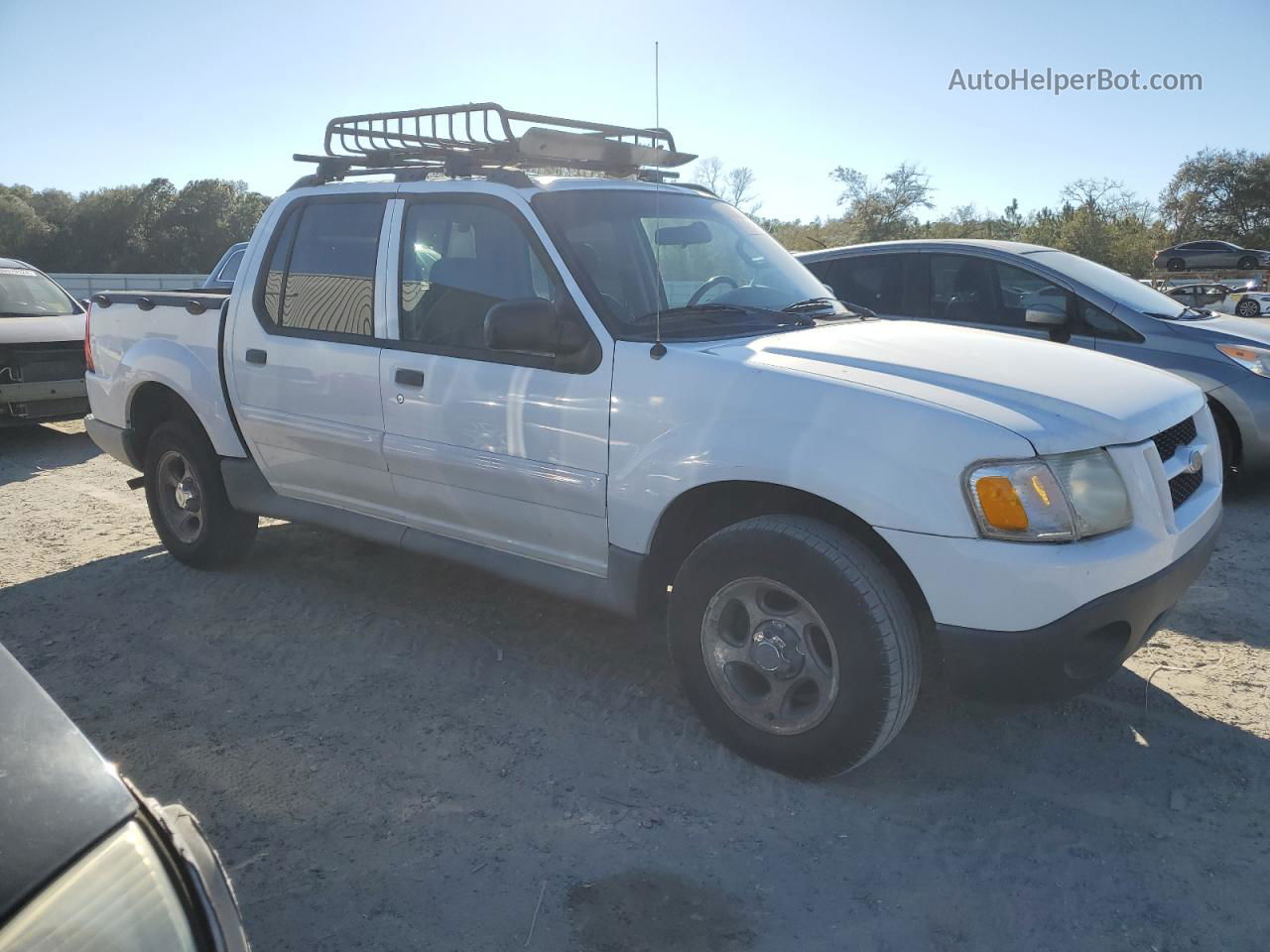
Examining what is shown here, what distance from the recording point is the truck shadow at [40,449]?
8375mm

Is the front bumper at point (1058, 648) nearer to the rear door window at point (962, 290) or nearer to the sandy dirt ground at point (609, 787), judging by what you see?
the sandy dirt ground at point (609, 787)

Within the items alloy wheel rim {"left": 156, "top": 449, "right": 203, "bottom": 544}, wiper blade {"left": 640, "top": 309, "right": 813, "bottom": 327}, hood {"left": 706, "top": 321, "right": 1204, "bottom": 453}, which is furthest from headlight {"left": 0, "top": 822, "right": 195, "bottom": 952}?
alloy wheel rim {"left": 156, "top": 449, "right": 203, "bottom": 544}

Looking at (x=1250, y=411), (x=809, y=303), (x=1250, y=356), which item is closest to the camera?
(x=809, y=303)

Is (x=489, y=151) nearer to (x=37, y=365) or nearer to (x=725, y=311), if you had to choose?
(x=725, y=311)

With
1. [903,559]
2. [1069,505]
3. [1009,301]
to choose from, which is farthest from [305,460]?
[1009,301]

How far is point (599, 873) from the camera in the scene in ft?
9.21

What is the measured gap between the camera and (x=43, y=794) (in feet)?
4.61

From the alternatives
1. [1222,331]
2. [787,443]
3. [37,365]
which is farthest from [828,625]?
[37,365]

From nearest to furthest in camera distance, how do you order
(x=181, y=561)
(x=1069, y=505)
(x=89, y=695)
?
(x=1069, y=505) < (x=89, y=695) < (x=181, y=561)

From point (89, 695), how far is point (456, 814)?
5.94ft

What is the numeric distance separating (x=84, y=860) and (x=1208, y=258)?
25.6m

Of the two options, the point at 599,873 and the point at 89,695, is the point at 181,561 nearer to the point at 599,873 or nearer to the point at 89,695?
the point at 89,695

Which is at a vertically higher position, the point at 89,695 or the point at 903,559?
the point at 903,559

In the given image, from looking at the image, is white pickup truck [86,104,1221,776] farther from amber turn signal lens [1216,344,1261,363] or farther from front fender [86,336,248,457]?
amber turn signal lens [1216,344,1261,363]
